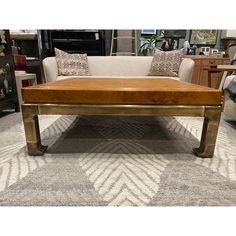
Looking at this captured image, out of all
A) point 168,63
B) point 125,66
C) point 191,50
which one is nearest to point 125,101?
point 168,63

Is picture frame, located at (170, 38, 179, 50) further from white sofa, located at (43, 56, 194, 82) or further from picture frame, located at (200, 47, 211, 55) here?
white sofa, located at (43, 56, 194, 82)

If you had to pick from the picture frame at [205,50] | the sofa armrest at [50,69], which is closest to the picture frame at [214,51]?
the picture frame at [205,50]

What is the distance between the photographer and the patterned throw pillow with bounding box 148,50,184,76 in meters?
2.40

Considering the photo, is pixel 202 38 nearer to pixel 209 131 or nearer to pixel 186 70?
pixel 186 70

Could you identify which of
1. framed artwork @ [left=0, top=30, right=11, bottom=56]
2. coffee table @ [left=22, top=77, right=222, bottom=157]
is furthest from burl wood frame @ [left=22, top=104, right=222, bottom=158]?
framed artwork @ [left=0, top=30, right=11, bottom=56]

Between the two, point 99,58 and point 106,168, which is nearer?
point 106,168

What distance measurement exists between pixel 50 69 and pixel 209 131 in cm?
178

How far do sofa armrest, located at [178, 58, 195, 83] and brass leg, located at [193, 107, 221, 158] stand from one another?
121 centimetres

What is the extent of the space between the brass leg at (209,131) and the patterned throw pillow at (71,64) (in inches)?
65.4

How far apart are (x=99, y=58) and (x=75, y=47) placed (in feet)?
4.55
